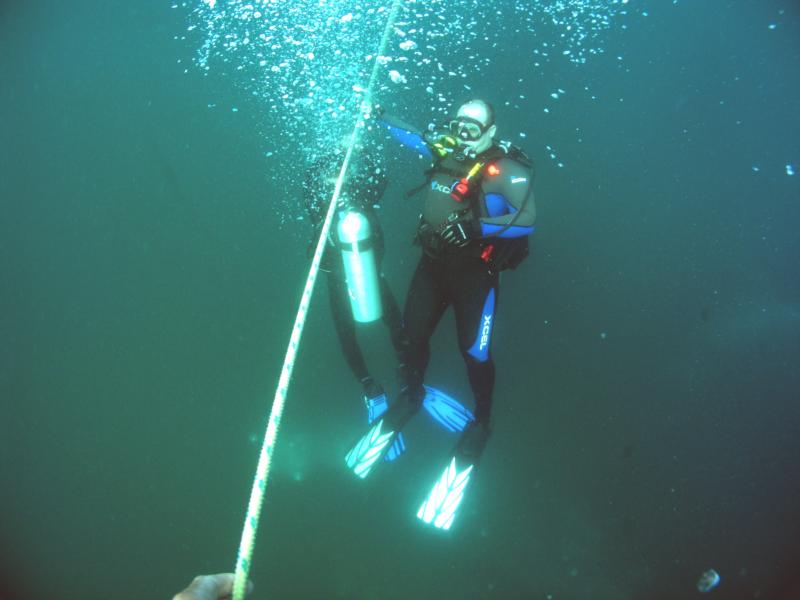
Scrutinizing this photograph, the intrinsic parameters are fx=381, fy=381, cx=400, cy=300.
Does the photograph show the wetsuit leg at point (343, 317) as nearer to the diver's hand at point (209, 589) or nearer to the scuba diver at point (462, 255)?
the scuba diver at point (462, 255)

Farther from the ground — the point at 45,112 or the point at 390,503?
the point at 45,112

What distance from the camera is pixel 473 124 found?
259 centimetres

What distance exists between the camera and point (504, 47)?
283 inches

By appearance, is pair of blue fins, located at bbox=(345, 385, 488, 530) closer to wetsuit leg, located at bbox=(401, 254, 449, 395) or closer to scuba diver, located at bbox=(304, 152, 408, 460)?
scuba diver, located at bbox=(304, 152, 408, 460)

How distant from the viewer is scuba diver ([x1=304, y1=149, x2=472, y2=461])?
263 cm

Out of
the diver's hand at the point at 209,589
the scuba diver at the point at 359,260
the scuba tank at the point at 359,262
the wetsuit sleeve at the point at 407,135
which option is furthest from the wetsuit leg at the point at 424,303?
the diver's hand at the point at 209,589

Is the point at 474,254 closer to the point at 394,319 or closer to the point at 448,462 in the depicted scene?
the point at 394,319

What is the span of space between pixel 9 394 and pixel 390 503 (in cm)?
651

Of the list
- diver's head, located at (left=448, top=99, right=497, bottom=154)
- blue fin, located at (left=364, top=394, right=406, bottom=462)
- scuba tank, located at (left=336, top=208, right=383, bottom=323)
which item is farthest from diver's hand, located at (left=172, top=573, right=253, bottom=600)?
diver's head, located at (left=448, top=99, right=497, bottom=154)

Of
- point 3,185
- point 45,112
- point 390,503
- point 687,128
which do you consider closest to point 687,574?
point 390,503

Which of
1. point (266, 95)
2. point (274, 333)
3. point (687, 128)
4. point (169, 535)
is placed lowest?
point (169, 535)

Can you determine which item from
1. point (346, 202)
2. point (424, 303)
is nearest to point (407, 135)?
point (346, 202)

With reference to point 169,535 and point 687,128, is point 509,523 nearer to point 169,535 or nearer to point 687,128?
point 169,535

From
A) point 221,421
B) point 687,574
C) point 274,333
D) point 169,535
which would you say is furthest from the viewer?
point 274,333
